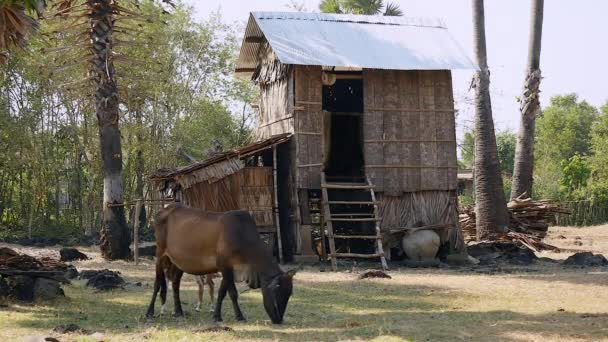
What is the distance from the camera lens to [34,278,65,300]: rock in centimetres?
1355

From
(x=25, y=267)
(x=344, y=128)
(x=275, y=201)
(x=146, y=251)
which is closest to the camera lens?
(x=25, y=267)

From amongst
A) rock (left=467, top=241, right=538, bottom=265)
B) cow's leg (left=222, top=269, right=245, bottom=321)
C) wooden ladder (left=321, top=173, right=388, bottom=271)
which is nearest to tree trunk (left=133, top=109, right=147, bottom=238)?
wooden ladder (left=321, top=173, right=388, bottom=271)

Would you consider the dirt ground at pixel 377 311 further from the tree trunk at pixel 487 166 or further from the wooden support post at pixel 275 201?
the tree trunk at pixel 487 166

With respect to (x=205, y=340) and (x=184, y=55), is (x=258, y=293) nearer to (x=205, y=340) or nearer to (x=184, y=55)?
(x=205, y=340)

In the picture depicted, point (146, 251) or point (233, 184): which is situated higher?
point (233, 184)

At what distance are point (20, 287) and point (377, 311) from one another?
5.38m

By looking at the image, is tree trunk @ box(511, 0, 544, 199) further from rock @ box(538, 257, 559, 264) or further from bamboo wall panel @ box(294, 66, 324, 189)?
bamboo wall panel @ box(294, 66, 324, 189)

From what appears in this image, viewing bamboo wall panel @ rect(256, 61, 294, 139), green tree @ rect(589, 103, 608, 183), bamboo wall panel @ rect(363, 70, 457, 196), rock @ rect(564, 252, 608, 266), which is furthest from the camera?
green tree @ rect(589, 103, 608, 183)

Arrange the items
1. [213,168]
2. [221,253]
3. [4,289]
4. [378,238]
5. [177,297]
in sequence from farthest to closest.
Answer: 1. [213,168]
2. [378,238]
3. [4,289]
4. [177,297]
5. [221,253]

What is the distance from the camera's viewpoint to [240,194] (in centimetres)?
2225

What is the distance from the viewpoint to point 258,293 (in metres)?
15.4

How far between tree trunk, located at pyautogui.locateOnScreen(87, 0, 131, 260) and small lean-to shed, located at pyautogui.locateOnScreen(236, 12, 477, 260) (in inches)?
158

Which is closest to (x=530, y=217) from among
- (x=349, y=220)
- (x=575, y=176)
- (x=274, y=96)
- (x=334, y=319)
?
(x=349, y=220)

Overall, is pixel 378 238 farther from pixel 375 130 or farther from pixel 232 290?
pixel 232 290
